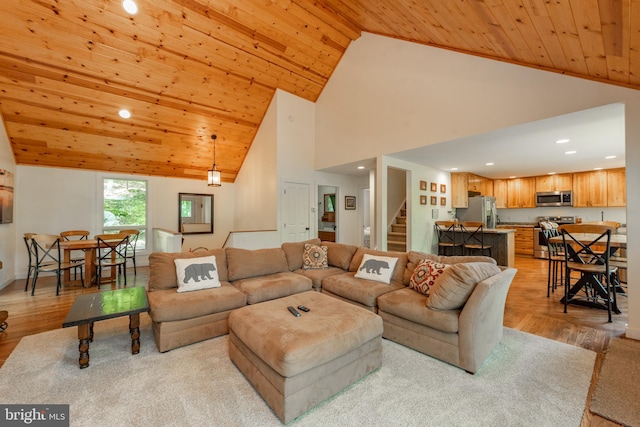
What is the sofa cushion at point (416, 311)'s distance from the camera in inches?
85.7

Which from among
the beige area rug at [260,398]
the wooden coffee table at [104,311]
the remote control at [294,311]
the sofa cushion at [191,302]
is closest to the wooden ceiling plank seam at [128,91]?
the wooden coffee table at [104,311]

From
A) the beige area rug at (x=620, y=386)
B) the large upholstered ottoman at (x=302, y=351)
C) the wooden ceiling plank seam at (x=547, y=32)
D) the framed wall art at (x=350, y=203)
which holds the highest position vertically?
the wooden ceiling plank seam at (x=547, y=32)

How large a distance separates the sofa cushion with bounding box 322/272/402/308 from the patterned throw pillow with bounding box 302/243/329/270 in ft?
1.61

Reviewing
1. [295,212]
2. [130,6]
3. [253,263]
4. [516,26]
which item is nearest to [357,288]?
[253,263]

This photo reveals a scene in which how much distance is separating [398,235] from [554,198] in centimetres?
441

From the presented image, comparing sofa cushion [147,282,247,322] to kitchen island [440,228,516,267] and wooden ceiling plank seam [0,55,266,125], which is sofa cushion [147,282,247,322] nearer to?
wooden ceiling plank seam [0,55,266,125]

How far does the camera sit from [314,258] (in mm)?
3893

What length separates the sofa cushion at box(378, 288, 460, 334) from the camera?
2.18 metres

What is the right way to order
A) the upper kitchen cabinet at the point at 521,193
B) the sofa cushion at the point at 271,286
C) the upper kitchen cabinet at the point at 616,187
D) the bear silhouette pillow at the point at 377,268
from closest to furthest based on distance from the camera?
the sofa cushion at the point at 271,286
the bear silhouette pillow at the point at 377,268
the upper kitchen cabinet at the point at 616,187
the upper kitchen cabinet at the point at 521,193

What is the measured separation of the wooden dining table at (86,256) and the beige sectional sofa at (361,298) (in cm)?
248

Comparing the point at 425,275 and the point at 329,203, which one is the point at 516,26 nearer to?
the point at 425,275

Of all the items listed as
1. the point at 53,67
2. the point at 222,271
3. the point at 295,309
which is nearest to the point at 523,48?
the point at 295,309

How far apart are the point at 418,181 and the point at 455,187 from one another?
1800mm

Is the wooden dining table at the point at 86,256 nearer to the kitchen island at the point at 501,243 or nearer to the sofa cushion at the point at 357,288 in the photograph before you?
the sofa cushion at the point at 357,288
